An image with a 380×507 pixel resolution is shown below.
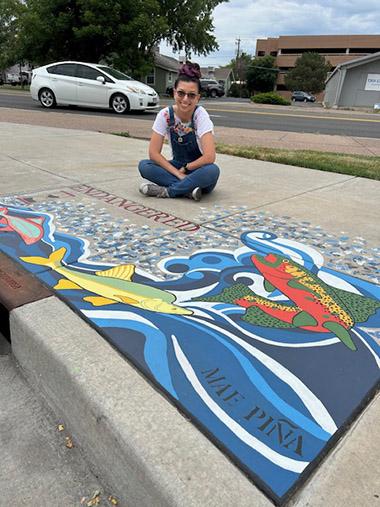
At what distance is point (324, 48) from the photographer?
2862 inches

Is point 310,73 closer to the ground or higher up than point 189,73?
higher up

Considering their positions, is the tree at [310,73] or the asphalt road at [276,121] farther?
the tree at [310,73]

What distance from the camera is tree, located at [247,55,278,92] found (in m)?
69.8

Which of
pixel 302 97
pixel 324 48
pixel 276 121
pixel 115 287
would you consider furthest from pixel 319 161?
pixel 324 48

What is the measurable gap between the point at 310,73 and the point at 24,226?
224ft

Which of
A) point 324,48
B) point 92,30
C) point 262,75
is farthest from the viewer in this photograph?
point 324,48

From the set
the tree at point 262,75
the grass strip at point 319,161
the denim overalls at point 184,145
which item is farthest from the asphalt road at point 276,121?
the tree at point 262,75

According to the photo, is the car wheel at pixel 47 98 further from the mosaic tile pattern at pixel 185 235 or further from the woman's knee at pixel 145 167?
the mosaic tile pattern at pixel 185 235

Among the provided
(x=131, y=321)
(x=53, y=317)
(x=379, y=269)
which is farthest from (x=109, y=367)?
(x=379, y=269)

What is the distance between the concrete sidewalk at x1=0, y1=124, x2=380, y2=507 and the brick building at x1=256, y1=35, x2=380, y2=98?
238 feet

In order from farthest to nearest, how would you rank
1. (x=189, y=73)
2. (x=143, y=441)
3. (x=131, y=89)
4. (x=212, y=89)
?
(x=212, y=89) → (x=131, y=89) → (x=189, y=73) → (x=143, y=441)

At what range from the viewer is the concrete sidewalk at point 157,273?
50.5 inches

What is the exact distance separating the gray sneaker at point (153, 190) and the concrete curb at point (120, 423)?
2.26 m

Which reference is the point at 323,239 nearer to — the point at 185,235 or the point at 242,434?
the point at 185,235
